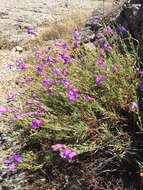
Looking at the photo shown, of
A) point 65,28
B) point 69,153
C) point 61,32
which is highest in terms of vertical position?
point 65,28

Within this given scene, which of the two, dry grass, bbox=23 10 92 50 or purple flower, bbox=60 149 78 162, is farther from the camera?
dry grass, bbox=23 10 92 50

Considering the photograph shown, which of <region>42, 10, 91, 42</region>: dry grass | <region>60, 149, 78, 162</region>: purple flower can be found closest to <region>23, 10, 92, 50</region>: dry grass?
<region>42, 10, 91, 42</region>: dry grass

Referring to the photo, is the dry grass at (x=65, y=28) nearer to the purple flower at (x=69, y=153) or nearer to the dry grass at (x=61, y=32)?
the dry grass at (x=61, y=32)

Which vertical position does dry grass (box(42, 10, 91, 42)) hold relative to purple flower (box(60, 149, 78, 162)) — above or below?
above

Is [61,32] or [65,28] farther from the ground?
[65,28]

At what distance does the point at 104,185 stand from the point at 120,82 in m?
1.11

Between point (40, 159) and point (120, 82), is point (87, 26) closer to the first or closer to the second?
point (120, 82)

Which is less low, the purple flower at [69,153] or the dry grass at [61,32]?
the dry grass at [61,32]

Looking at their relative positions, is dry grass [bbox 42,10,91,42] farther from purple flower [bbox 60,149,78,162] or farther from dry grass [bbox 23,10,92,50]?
purple flower [bbox 60,149,78,162]

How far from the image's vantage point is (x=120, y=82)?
2.12 metres

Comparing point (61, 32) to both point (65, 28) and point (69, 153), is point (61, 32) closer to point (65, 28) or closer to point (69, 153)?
point (65, 28)

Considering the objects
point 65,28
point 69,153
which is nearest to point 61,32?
point 65,28

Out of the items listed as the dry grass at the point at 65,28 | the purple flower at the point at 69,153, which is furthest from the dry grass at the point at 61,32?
the purple flower at the point at 69,153

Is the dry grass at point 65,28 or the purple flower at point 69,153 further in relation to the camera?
the dry grass at point 65,28
